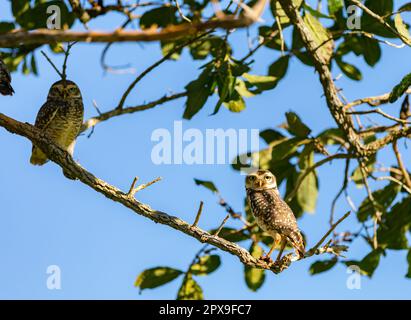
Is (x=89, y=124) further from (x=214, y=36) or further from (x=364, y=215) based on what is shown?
(x=364, y=215)

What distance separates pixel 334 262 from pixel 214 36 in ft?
7.46

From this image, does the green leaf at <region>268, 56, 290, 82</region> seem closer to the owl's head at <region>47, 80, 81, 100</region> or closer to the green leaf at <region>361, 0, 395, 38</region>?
the green leaf at <region>361, 0, 395, 38</region>

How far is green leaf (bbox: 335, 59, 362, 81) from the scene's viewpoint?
254 inches

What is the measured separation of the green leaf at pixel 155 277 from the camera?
5941 mm

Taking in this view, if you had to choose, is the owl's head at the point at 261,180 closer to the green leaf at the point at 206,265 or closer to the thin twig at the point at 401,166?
the green leaf at the point at 206,265

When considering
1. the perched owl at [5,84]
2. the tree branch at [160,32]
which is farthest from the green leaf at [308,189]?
the tree branch at [160,32]

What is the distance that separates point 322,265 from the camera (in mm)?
6520

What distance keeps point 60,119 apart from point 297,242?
2478mm

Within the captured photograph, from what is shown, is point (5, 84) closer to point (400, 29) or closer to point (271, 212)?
point (271, 212)

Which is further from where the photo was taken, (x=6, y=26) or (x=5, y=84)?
(x=6, y=26)

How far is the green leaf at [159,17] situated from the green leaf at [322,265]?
2.55 meters

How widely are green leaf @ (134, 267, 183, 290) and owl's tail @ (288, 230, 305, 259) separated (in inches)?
56.4

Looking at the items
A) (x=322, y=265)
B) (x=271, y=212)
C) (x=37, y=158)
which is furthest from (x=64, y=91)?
(x=322, y=265)

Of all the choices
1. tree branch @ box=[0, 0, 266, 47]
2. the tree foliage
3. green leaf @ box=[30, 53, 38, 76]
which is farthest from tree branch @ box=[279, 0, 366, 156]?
tree branch @ box=[0, 0, 266, 47]
